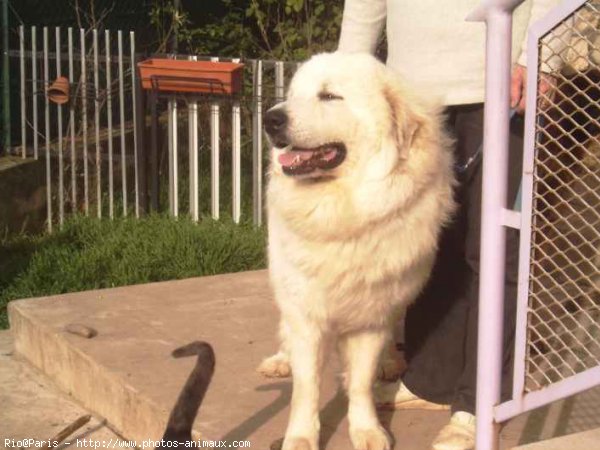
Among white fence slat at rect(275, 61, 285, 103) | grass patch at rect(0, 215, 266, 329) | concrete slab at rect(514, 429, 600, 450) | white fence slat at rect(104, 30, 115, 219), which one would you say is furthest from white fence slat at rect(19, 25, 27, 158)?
concrete slab at rect(514, 429, 600, 450)

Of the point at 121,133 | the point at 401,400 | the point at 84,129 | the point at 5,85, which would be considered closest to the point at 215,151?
the point at 121,133

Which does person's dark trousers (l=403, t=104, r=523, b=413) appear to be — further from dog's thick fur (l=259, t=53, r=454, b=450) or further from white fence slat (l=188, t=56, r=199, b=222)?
white fence slat (l=188, t=56, r=199, b=222)

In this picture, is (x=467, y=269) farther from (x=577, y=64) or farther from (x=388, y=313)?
(x=577, y=64)

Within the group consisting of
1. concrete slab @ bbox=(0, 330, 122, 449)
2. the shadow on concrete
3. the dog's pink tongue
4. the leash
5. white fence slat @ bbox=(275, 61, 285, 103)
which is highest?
the dog's pink tongue

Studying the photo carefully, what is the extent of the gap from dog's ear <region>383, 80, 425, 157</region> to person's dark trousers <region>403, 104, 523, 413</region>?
0.29m

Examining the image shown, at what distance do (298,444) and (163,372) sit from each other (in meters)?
0.85

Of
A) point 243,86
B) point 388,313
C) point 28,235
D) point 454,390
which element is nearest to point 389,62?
point 388,313

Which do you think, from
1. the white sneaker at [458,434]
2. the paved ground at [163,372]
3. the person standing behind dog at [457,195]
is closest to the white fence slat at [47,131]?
the paved ground at [163,372]

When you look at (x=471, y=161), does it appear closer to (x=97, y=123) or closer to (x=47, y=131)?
(x=97, y=123)

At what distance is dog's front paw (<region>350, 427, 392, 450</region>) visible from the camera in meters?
2.91

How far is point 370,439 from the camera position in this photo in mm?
2918

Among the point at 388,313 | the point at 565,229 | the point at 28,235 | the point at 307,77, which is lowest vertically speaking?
the point at 28,235

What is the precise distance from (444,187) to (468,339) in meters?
0.55

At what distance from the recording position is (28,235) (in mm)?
6430
